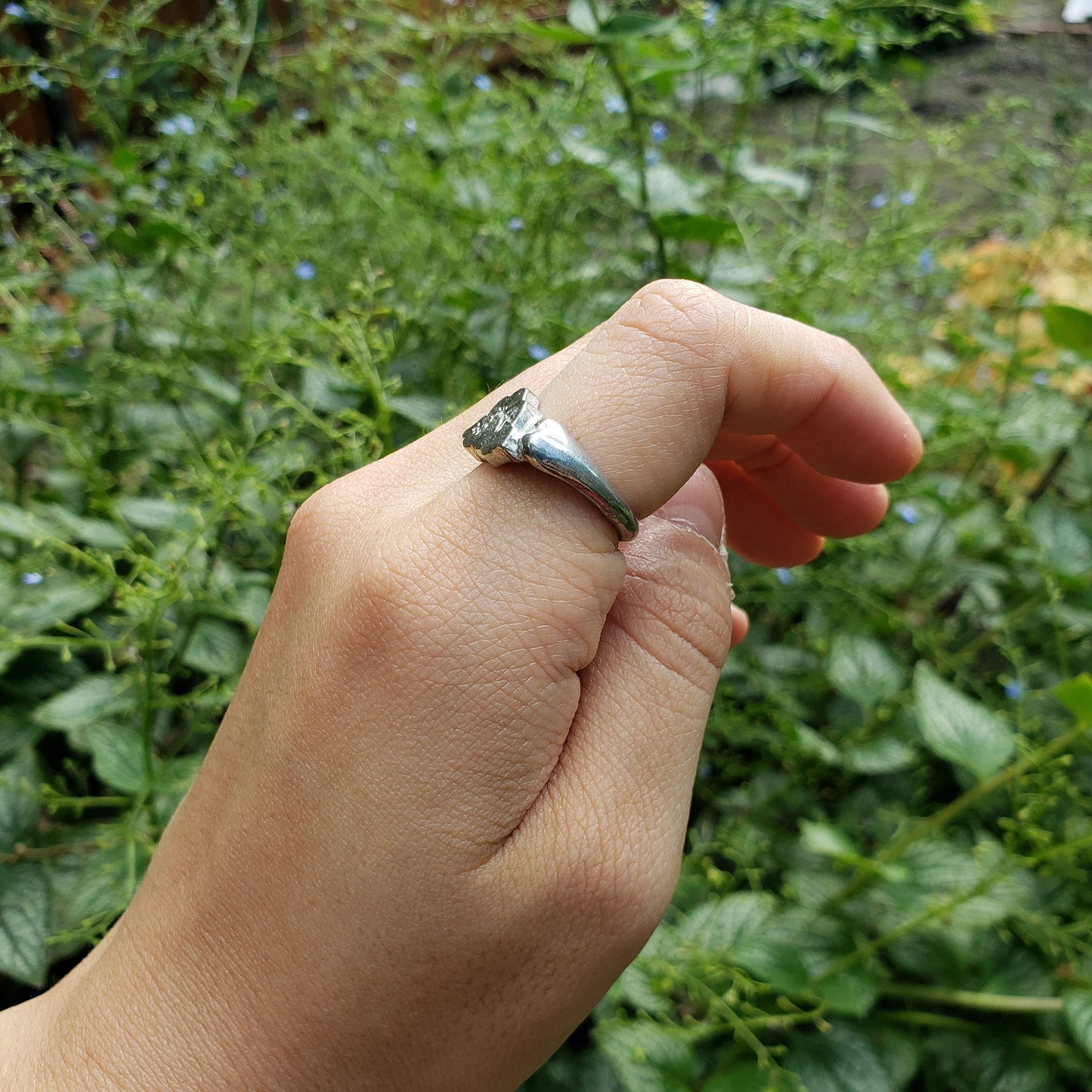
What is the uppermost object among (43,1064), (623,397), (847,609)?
(623,397)

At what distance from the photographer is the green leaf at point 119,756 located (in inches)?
34.2

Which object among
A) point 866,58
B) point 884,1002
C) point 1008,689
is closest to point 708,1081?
point 884,1002

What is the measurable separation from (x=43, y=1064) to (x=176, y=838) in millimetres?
167

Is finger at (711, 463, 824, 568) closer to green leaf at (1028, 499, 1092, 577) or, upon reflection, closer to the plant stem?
green leaf at (1028, 499, 1092, 577)

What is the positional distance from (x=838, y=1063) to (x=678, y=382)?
0.84 m

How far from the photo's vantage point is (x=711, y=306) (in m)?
0.61

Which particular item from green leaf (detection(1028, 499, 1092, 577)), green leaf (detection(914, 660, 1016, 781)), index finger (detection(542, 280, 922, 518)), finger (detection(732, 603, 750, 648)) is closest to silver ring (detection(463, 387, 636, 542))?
index finger (detection(542, 280, 922, 518))

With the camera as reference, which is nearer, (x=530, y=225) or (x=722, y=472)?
(x=722, y=472)

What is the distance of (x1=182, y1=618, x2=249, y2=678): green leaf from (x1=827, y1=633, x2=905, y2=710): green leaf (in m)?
0.74

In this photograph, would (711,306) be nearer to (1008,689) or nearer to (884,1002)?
(1008,689)

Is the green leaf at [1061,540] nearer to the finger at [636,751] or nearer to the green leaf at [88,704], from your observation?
the finger at [636,751]

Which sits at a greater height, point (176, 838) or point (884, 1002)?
point (176, 838)

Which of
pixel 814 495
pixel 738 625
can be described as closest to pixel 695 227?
pixel 814 495

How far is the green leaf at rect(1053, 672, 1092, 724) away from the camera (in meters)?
0.78
